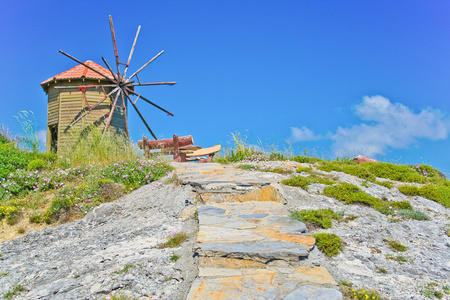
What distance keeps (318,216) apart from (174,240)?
2.70 m

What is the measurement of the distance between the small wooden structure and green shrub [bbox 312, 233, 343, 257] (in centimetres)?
1639

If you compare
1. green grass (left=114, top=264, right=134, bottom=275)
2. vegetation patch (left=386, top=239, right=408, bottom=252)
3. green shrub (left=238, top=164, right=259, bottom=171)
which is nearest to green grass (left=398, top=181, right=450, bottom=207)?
vegetation patch (left=386, top=239, right=408, bottom=252)

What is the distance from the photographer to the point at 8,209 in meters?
8.47

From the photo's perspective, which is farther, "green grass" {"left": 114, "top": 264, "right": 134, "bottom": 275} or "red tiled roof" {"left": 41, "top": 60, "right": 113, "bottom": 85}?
"red tiled roof" {"left": 41, "top": 60, "right": 113, "bottom": 85}

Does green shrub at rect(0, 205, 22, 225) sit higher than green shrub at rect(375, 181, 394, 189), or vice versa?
green shrub at rect(0, 205, 22, 225)

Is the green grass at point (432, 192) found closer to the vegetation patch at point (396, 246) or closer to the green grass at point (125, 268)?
the vegetation patch at point (396, 246)

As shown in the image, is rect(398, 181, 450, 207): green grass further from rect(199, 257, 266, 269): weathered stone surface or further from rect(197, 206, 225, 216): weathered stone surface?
rect(199, 257, 266, 269): weathered stone surface

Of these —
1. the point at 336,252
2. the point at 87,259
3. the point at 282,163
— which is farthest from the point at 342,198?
the point at 87,259

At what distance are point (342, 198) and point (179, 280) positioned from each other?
15.5ft

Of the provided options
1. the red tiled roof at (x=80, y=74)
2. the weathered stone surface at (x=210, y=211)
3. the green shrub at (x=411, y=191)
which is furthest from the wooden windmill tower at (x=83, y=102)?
the green shrub at (x=411, y=191)

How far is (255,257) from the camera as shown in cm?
422

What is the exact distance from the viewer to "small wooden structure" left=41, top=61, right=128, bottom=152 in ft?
62.5

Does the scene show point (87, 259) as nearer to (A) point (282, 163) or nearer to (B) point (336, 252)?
(B) point (336, 252)

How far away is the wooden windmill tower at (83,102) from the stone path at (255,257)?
14.7 meters
